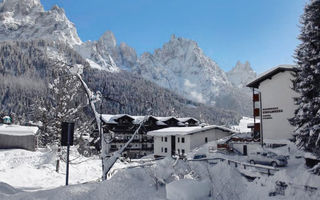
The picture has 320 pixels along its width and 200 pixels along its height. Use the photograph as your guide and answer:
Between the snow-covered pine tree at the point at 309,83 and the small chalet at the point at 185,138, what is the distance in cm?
3160

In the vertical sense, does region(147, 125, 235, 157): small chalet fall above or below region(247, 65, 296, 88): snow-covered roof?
below

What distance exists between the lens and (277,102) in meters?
25.5

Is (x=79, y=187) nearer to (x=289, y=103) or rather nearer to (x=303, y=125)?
(x=303, y=125)

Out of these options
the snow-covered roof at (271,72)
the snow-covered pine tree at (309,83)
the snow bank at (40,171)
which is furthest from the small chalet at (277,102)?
the snow bank at (40,171)

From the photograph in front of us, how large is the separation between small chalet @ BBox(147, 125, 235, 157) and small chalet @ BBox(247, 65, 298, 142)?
59.4ft

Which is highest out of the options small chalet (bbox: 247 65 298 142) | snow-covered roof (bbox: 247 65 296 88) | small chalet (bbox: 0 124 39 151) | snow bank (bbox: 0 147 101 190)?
snow-covered roof (bbox: 247 65 296 88)

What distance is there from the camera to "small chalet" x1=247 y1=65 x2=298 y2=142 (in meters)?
24.7

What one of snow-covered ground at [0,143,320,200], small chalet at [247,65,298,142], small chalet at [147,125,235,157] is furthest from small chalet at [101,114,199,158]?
snow-covered ground at [0,143,320,200]

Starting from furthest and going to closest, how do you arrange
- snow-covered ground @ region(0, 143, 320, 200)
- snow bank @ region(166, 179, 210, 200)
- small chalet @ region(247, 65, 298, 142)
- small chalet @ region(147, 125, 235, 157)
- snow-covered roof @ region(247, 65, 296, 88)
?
small chalet @ region(147, 125, 235, 157)
snow-covered roof @ region(247, 65, 296, 88)
small chalet @ region(247, 65, 298, 142)
snow-covered ground @ region(0, 143, 320, 200)
snow bank @ region(166, 179, 210, 200)

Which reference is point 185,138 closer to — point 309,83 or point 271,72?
point 271,72

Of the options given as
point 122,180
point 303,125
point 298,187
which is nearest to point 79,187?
point 122,180

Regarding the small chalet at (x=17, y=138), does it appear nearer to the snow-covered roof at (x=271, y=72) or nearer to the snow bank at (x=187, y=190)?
the snow-covered roof at (x=271, y=72)

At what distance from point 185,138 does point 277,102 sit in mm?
22109

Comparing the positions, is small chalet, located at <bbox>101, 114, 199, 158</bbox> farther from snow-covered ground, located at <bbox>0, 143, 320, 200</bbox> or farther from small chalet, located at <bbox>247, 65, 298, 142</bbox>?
snow-covered ground, located at <bbox>0, 143, 320, 200</bbox>
